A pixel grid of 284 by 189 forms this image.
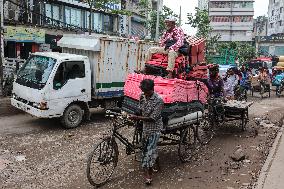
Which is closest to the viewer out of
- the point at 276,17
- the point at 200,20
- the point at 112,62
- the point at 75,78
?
the point at 75,78

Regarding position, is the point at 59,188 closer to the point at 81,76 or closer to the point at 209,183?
the point at 209,183

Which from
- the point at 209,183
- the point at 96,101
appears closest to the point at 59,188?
the point at 209,183

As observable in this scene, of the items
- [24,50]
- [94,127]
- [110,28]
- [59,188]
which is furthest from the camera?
[110,28]

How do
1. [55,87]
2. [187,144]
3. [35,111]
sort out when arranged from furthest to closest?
[55,87] → [35,111] → [187,144]

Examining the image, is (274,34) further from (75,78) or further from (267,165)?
(267,165)

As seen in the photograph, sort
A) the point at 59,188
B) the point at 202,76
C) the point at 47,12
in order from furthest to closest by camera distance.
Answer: the point at 47,12, the point at 202,76, the point at 59,188

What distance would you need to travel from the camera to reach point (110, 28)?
37906mm

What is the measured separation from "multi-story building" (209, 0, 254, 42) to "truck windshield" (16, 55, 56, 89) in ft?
287

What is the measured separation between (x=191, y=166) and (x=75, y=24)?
26.6m

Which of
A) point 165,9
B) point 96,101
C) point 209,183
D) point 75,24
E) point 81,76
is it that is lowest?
point 209,183

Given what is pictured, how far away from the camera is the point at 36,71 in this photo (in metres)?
10.3

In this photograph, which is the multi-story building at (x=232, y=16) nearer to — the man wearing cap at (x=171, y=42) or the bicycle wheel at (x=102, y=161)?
the man wearing cap at (x=171, y=42)

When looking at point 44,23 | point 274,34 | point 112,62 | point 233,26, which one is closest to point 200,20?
point 44,23

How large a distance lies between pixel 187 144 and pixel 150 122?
1.90 m
